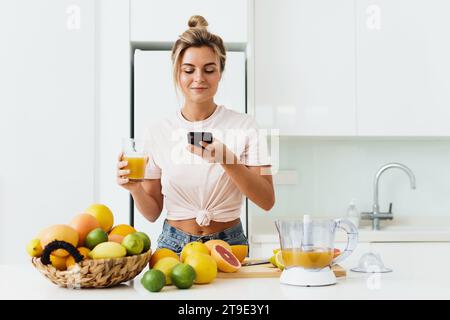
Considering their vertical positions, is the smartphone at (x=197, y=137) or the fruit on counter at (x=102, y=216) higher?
the smartphone at (x=197, y=137)

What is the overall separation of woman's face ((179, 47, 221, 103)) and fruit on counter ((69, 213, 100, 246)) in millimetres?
724

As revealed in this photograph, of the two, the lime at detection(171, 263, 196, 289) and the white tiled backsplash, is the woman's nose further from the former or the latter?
the white tiled backsplash

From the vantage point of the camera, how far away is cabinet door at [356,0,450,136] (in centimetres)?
284

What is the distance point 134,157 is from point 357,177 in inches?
77.0

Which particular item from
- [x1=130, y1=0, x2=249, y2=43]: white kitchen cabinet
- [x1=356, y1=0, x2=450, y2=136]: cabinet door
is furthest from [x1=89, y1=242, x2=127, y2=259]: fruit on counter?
[x1=356, y1=0, x2=450, y2=136]: cabinet door

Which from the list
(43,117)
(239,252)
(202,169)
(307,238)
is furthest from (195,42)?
(43,117)

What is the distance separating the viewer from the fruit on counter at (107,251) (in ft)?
3.85

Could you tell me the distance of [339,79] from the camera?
2.84 metres

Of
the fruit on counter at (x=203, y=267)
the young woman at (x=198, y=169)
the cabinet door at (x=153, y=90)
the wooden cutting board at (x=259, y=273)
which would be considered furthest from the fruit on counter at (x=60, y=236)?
the cabinet door at (x=153, y=90)

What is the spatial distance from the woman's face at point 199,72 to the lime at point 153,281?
0.83m

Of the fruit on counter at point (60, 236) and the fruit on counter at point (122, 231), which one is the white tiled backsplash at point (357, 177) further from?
the fruit on counter at point (60, 236)
